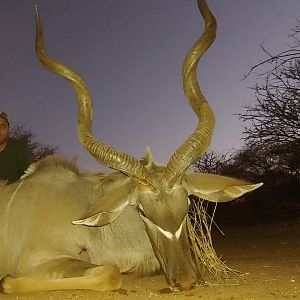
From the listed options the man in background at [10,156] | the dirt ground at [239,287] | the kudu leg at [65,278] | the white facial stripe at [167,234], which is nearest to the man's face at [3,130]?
the man in background at [10,156]

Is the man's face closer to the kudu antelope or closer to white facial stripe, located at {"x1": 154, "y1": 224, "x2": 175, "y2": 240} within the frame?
the kudu antelope

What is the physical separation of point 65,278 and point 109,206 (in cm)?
52

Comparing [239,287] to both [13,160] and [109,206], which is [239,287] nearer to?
[109,206]

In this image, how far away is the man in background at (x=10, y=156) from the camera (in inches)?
206

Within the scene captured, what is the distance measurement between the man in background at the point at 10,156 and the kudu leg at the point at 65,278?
1.65 metres

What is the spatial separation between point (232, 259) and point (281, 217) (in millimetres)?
7513

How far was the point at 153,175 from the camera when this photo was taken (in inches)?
148

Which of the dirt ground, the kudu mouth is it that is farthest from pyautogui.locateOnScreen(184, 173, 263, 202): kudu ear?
the dirt ground

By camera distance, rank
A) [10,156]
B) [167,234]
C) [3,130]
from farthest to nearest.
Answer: [10,156]
[3,130]
[167,234]

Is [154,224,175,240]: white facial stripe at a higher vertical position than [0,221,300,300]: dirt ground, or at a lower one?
higher

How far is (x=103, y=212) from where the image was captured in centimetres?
371

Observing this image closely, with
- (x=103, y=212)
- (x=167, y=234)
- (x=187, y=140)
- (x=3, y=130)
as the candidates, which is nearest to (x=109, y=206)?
(x=103, y=212)

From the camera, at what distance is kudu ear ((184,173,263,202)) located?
12.4ft

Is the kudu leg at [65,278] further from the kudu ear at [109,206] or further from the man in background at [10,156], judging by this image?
the man in background at [10,156]
